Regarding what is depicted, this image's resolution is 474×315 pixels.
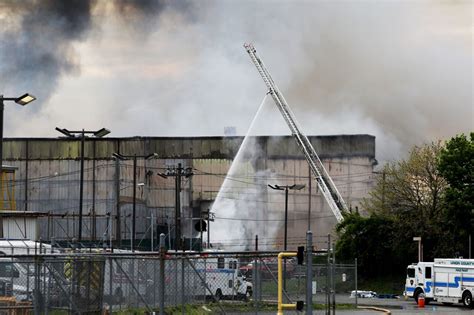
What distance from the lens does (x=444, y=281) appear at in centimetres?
5750

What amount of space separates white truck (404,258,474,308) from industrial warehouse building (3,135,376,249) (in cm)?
3515

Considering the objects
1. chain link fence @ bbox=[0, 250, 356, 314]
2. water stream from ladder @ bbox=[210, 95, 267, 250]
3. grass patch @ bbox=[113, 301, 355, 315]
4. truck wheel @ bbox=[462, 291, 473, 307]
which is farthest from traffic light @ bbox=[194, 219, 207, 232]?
chain link fence @ bbox=[0, 250, 356, 314]

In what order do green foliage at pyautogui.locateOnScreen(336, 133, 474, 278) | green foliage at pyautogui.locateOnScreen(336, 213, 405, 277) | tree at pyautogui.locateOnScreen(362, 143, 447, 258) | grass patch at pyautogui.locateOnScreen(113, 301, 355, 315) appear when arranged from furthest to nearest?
green foliage at pyautogui.locateOnScreen(336, 213, 405, 277), tree at pyautogui.locateOnScreen(362, 143, 447, 258), green foliage at pyautogui.locateOnScreen(336, 133, 474, 278), grass patch at pyautogui.locateOnScreen(113, 301, 355, 315)

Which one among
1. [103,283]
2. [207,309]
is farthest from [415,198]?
[103,283]

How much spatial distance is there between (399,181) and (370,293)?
48.2 feet

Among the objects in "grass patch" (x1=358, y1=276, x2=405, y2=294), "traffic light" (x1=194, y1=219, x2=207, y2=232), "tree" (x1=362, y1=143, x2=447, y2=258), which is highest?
"tree" (x1=362, y1=143, x2=447, y2=258)

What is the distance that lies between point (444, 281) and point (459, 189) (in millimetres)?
16055

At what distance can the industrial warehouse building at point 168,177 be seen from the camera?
96.9 m

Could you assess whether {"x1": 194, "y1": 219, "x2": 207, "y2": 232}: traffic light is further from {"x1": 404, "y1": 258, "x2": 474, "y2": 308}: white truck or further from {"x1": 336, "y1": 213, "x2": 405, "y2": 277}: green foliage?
{"x1": 404, "y1": 258, "x2": 474, "y2": 308}: white truck

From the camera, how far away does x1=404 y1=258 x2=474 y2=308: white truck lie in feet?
182

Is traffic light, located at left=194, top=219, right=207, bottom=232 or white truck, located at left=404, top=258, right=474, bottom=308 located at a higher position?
traffic light, located at left=194, top=219, right=207, bottom=232

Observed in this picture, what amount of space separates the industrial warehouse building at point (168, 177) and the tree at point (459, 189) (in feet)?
75.1

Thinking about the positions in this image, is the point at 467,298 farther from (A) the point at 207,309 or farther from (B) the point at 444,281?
(A) the point at 207,309

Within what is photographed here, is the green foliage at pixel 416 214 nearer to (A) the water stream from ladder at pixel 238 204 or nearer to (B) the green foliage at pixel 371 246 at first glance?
(B) the green foliage at pixel 371 246
